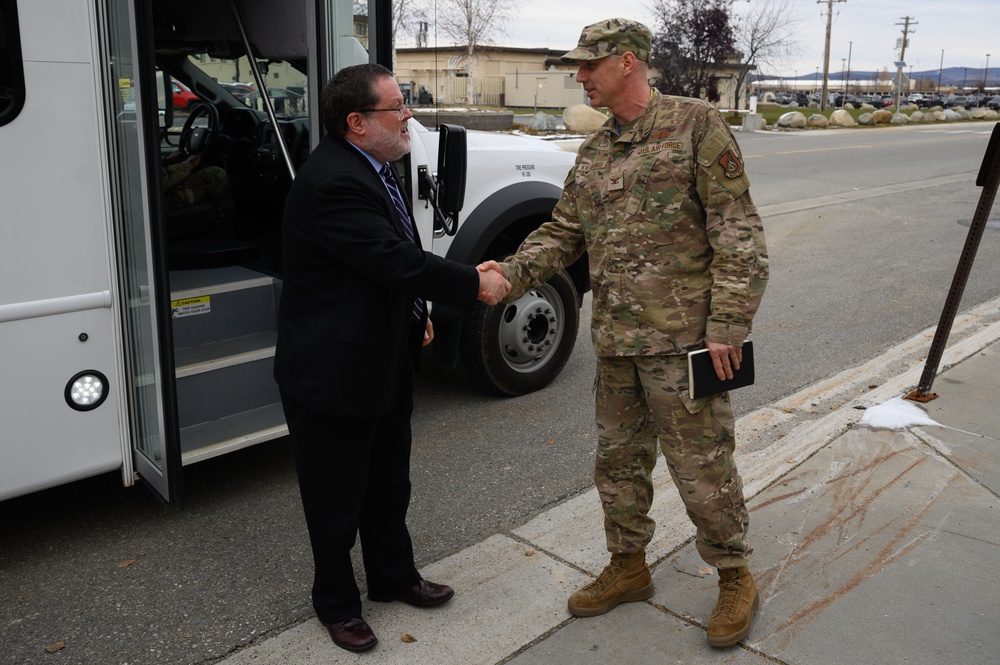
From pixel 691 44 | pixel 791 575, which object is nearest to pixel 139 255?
pixel 791 575

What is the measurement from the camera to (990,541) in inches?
145

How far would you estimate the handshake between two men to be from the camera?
3104 mm

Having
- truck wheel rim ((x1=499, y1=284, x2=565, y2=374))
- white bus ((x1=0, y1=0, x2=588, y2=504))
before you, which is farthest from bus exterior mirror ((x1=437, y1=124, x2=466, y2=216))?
truck wheel rim ((x1=499, y1=284, x2=565, y2=374))

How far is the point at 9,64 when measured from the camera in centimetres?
315

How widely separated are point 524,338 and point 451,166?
1.41 m

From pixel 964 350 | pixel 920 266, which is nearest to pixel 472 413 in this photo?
pixel 964 350

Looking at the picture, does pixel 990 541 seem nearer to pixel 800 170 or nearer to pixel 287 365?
pixel 287 365

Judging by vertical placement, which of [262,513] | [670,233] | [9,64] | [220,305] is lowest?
[262,513]

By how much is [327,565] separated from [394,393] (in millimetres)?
599

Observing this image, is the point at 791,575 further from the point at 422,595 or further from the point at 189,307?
the point at 189,307

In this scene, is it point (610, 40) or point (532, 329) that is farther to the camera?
point (532, 329)

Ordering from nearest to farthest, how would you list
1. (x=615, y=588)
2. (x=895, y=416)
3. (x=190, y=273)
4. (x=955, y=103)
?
(x=615, y=588) < (x=190, y=273) < (x=895, y=416) < (x=955, y=103)

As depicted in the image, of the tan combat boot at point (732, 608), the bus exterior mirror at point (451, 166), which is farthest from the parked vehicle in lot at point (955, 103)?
the tan combat boot at point (732, 608)

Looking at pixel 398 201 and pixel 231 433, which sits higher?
pixel 398 201
